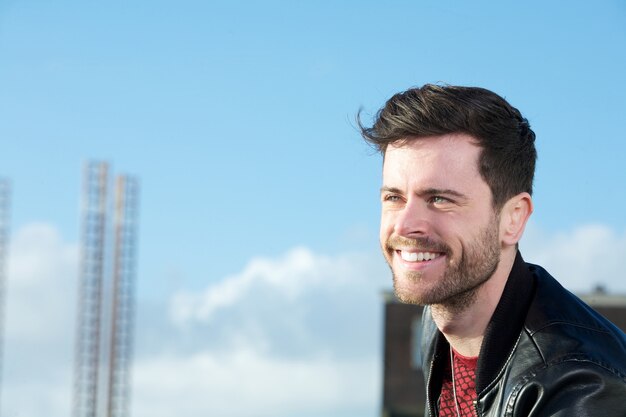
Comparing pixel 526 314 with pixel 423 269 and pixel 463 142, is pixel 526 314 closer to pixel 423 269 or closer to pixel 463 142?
pixel 423 269

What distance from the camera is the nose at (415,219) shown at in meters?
4.22

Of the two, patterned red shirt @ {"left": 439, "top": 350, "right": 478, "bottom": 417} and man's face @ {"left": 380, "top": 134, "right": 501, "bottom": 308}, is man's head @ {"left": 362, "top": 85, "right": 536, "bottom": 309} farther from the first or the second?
patterned red shirt @ {"left": 439, "top": 350, "right": 478, "bottom": 417}

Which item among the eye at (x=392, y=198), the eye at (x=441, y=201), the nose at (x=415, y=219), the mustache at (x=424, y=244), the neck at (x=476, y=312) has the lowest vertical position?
the neck at (x=476, y=312)

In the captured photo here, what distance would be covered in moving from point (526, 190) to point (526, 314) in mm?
537

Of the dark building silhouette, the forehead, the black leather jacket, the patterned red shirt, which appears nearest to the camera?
the black leather jacket

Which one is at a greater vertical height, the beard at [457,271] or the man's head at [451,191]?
the man's head at [451,191]

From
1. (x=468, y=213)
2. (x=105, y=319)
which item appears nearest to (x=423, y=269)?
(x=468, y=213)

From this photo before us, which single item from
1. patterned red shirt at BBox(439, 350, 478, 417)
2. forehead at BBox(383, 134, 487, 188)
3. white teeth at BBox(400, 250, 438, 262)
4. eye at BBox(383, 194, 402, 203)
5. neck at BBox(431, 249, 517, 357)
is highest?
forehead at BBox(383, 134, 487, 188)

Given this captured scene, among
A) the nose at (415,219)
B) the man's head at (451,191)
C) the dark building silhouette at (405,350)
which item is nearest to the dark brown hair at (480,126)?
the man's head at (451,191)

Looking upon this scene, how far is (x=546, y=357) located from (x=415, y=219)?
2.40ft

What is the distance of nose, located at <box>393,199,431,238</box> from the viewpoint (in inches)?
166

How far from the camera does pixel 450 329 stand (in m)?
4.52

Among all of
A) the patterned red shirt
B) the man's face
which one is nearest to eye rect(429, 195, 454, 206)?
the man's face

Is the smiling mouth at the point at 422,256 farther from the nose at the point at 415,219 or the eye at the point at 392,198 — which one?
the eye at the point at 392,198
